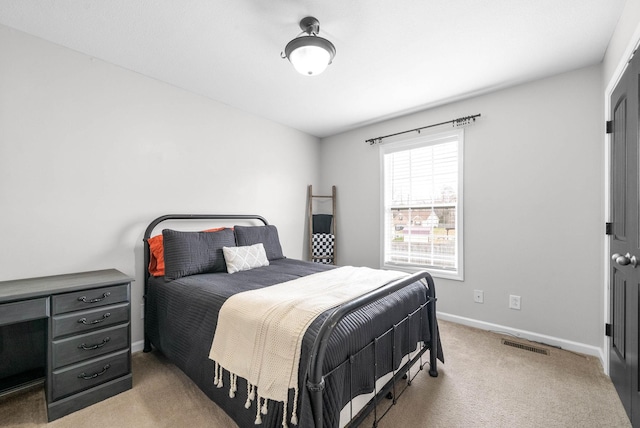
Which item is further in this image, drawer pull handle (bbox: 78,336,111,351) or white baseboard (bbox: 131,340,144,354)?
white baseboard (bbox: 131,340,144,354)

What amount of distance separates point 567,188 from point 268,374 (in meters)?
2.89

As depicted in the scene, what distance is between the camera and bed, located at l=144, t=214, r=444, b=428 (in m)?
1.22

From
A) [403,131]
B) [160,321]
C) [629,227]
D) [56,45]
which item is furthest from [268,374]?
[403,131]

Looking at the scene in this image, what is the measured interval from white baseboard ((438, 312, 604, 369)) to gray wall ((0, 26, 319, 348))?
2783 mm

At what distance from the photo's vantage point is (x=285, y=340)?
1284 millimetres

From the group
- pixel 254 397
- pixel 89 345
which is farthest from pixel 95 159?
pixel 254 397

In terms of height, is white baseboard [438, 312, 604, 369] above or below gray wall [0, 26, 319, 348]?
below

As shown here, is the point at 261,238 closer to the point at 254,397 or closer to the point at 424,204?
the point at 254,397

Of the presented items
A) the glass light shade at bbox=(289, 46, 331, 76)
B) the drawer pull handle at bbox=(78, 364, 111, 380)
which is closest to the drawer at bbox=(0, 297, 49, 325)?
the drawer pull handle at bbox=(78, 364, 111, 380)

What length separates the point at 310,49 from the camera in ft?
6.15

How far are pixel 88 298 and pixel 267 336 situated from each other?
1313 mm

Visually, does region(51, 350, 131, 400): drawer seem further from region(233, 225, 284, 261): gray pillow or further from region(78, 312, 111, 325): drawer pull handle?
region(233, 225, 284, 261): gray pillow

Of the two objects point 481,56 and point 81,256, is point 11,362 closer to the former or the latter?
point 81,256

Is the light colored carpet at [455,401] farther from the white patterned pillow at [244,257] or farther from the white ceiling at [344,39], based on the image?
the white ceiling at [344,39]
